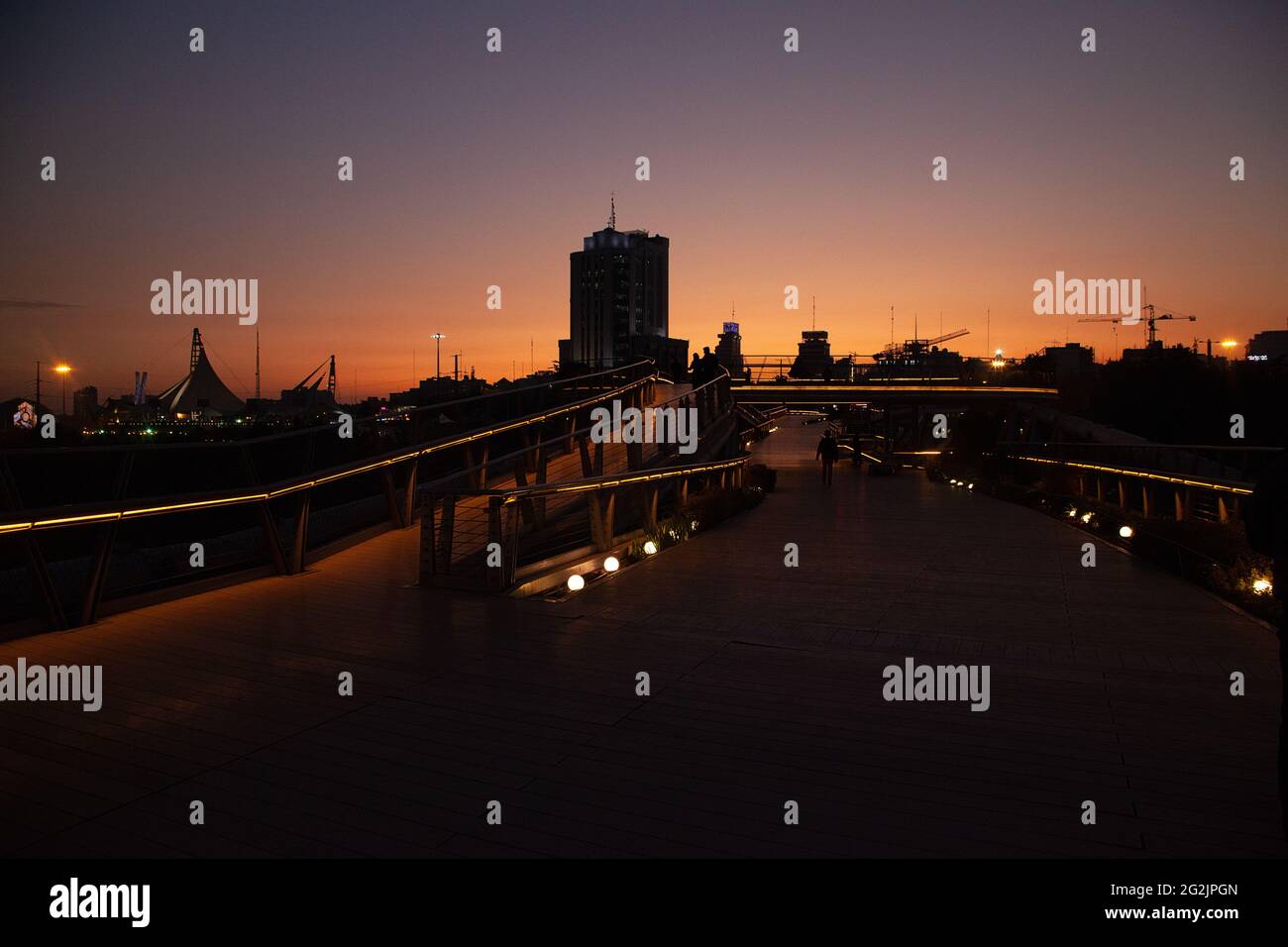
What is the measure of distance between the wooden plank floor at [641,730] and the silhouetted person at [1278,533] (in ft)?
1.32

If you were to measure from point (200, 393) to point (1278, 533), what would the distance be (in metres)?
71.6

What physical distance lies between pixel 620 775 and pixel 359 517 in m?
8.78

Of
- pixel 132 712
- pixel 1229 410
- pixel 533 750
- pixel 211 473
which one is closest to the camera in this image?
pixel 533 750

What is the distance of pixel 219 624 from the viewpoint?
728 centimetres

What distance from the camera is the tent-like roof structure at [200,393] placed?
64062 mm

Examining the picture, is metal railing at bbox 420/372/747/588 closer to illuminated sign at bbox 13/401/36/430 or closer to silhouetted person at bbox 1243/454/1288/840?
silhouetted person at bbox 1243/454/1288/840

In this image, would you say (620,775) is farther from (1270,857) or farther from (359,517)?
(359,517)

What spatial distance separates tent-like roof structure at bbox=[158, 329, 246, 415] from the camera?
64.1m

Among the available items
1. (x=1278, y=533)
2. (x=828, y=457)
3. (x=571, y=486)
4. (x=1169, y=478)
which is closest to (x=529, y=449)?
(x=571, y=486)

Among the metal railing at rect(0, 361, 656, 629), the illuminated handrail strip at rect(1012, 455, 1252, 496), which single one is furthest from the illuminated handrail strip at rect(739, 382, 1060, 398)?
the metal railing at rect(0, 361, 656, 629)

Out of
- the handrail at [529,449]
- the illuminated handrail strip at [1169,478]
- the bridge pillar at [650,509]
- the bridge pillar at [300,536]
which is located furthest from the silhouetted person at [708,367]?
the bridge pillar at [300,536]

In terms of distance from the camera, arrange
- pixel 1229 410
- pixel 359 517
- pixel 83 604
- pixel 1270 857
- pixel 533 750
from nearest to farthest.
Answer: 1. pixel 1270 857
2. pixel 533 750
3. pixel 83 604
4. pixel 359 517
5. pixel 1229 410
